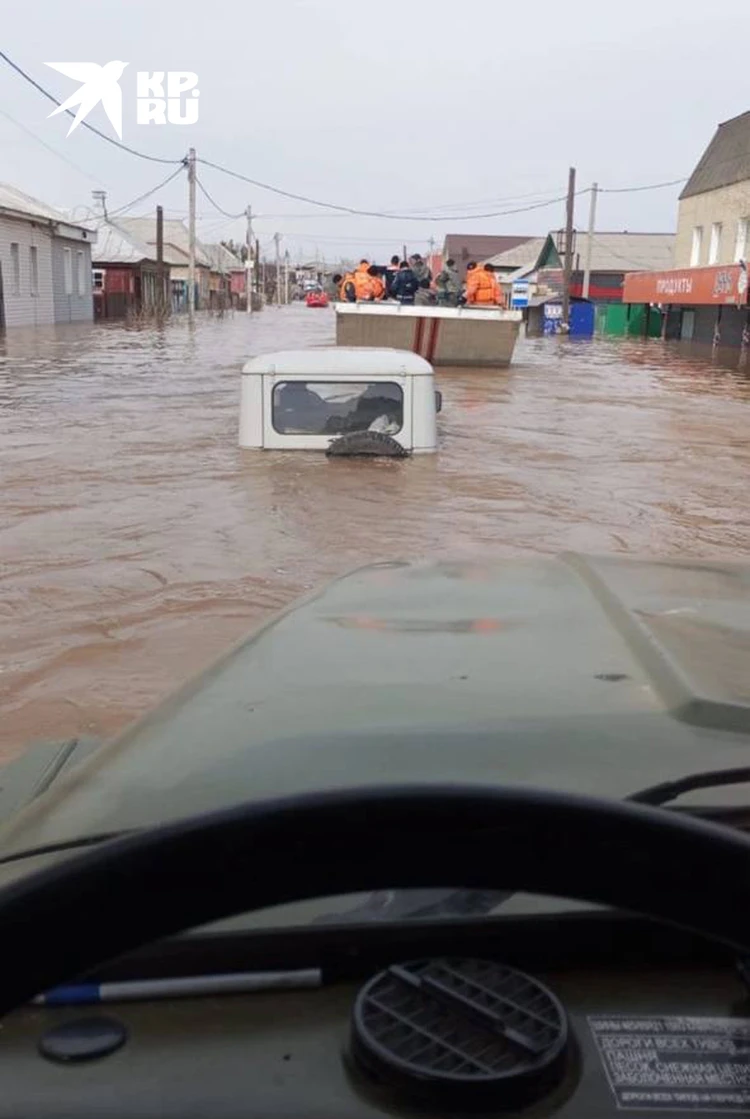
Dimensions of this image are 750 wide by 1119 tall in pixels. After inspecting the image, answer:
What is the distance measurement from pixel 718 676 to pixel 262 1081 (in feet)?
3.62

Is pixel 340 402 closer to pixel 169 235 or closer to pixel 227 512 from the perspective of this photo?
pixel 227 512

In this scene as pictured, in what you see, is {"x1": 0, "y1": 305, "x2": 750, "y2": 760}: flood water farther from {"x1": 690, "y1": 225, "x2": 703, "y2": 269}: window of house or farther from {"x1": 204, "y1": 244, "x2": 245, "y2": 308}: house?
{"x1": 204, "y1": 244, "x2": 245, "y2": 308}: house

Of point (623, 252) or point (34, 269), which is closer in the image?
point (34, 269)

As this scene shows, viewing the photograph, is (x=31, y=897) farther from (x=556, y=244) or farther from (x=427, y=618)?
(x=556, y=244)

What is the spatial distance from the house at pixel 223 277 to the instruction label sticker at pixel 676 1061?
235 feet

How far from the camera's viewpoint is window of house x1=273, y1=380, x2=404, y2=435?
10.1 m

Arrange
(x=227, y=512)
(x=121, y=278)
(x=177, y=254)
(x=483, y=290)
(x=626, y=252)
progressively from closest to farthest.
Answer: (x=227, y=512) → (x=483, y=290) → (x=121, y=278) → (x=626, y=252) → (x=177, y=254)

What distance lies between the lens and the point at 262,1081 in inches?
51.9

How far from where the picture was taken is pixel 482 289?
24375 millimetres

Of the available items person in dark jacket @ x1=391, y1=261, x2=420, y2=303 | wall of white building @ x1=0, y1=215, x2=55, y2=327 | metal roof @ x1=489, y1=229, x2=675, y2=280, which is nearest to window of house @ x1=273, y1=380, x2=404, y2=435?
person in dark jacket @ x1=391, y1=261, x2=420, y2=303

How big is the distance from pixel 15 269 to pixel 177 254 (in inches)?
1697

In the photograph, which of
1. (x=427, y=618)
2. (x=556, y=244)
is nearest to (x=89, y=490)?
(x=427, y=618)

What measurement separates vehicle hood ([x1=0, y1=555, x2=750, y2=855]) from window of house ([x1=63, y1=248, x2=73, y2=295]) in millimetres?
43638

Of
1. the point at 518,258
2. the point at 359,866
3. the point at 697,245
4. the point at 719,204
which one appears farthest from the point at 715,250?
the point at 518,258
